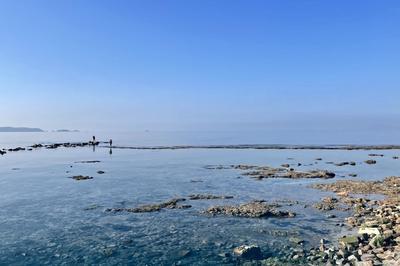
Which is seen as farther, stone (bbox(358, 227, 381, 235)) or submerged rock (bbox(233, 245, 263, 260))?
stone (bbox(358, 227, 381, 235))

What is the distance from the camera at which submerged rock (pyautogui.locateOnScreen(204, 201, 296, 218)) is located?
33188 millimetres

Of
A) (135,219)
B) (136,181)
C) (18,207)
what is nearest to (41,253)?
(135,219)

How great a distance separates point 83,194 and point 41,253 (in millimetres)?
21991

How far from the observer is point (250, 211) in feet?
112

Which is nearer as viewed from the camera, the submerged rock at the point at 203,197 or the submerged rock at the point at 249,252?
the submerged rock at the point at 249,252

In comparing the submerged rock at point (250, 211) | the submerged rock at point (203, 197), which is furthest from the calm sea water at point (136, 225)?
the submerged rock at point (203, 197)

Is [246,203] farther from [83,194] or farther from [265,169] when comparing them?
[265,169]

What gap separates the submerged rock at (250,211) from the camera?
33188mm

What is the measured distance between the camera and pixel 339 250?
22.7 metres

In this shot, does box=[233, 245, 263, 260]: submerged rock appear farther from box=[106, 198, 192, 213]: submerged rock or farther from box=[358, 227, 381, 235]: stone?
box=[106, 198, 192, 213]: submerged rock

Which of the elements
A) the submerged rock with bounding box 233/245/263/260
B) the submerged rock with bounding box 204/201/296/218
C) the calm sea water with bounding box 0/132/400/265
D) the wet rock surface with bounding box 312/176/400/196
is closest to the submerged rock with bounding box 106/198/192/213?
the calm sea water with bounding box 0/132/400/265

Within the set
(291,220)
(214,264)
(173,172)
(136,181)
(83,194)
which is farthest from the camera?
(173,172)

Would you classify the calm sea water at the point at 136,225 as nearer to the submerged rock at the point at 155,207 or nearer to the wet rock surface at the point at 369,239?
the submerged rock at the point at 155,207

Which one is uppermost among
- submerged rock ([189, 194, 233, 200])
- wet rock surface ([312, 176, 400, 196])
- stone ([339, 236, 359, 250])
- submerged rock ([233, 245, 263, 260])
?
wet rock surface ([312, 176, 400, 196])
